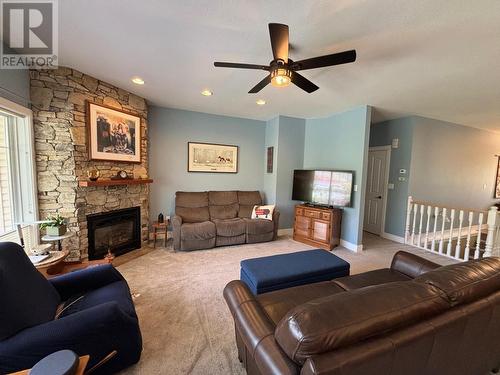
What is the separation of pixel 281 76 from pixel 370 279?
1.94m

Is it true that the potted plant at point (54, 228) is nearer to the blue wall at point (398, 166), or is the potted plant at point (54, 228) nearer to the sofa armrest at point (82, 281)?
the sofa armrest at point (82, 281)

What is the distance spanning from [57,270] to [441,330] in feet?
10.1

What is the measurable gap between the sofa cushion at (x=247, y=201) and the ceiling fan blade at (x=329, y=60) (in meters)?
3.13

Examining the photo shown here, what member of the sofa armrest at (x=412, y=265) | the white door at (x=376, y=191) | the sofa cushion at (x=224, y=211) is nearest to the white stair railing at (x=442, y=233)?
the white door at (x=376, y=191)

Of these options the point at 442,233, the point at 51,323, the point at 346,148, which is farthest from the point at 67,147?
the point at 442,233

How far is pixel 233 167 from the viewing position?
16.1 ft

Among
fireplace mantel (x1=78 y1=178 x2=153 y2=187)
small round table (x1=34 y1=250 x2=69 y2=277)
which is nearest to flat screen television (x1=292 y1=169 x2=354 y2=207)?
fireplace mantel (x1=78 y1=178 x2=153 y2=187)

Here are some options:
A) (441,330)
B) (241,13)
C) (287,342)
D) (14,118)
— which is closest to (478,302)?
(441,330)

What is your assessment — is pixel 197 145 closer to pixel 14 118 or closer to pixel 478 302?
pixel 14 118

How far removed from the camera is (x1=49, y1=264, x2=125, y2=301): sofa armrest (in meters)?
1.75

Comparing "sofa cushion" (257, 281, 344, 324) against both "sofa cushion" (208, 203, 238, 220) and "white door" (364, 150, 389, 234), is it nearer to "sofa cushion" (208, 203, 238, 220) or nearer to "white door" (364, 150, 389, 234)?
"sofa cushion" (208, 203, 238, 220)

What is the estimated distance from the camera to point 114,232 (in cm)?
345

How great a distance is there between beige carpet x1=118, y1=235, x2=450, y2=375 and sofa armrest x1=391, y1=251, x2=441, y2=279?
1.16 m

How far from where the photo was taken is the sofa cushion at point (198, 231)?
11.9ft
